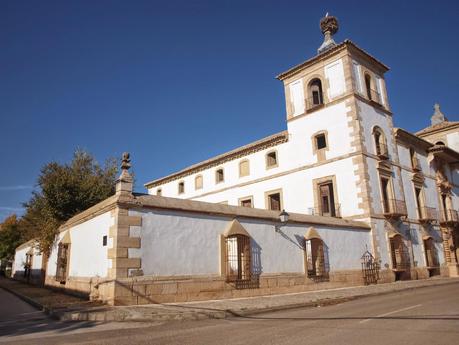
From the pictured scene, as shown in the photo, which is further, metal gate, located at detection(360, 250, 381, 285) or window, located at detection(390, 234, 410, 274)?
window, located at detection(390, 234, 410, 274)

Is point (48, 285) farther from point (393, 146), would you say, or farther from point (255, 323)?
point (393, 146)

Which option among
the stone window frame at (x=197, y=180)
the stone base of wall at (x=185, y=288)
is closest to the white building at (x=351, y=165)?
the stone window frame at (x=197, y=180)

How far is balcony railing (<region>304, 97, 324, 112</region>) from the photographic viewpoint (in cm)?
2347

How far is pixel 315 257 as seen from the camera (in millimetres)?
15891

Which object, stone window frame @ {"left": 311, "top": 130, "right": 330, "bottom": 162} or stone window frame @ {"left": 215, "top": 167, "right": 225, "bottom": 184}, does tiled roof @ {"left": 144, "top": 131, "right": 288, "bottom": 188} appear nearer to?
stone window frame @ {"left": 215, "top": 167, "right": 225, "bottom": 184}

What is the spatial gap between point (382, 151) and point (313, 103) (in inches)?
213

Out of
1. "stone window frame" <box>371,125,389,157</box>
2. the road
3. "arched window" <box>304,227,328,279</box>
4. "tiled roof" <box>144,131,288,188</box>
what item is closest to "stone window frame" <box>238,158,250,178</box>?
"tiled roof" <box>144,131,288,188</box>

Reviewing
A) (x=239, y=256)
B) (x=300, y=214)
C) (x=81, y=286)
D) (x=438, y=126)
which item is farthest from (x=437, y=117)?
(x=81, y=286)

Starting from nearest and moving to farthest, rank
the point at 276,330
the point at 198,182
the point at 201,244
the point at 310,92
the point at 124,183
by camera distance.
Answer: the point at 276,330 < the point at 124,183 < the point at 201,244 < the point at 310,92 < the point at 198,182

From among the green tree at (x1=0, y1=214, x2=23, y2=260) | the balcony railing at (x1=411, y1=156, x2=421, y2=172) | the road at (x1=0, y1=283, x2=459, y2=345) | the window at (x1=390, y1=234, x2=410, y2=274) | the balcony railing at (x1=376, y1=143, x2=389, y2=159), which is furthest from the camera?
the green tree at (x1=0, y1=214, x2=23, y2=260)

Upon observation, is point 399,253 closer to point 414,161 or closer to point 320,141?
point 414,161

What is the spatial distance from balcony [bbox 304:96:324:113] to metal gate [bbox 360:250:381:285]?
9663 millimetres

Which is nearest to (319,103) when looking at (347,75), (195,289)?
(347,75)

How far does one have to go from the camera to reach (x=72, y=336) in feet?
21.6
